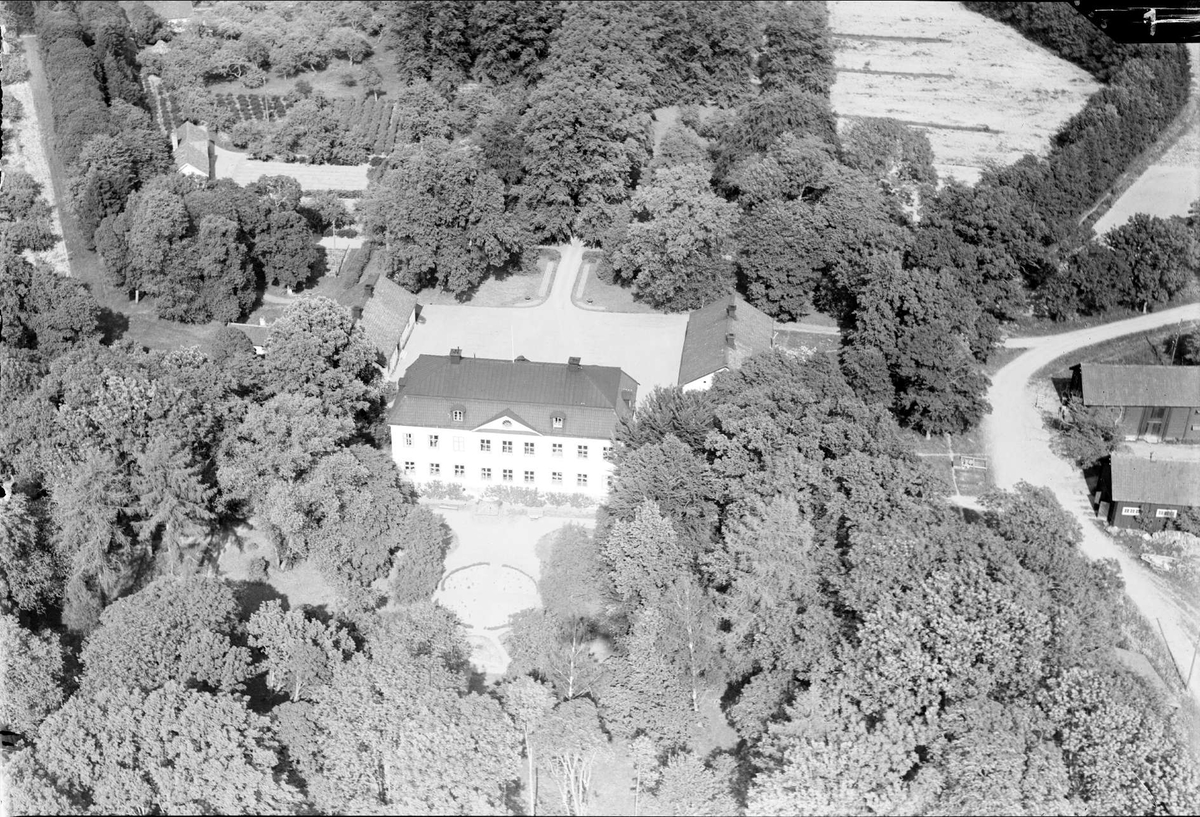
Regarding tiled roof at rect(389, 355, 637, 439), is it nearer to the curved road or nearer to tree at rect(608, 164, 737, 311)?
tree at rect(608, 164, 737, 311)

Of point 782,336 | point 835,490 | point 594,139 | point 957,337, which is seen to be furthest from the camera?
point 594,139

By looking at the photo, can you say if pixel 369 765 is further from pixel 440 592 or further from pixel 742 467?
pixel 742 467

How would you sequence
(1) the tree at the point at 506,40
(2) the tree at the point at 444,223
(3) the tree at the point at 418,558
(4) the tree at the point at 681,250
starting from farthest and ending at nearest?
1. (1) the tree at the point at 506,40
2. (2) the tree at the point at 444,223
3. (4) the tree at the point at 681,250
4. (3) the tree at the point at 418,558

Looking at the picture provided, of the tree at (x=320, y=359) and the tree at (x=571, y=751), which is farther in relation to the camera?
the tree at (x=320, y=359)

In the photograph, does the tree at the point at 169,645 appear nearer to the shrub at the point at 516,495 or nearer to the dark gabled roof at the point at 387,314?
the shrub at the point at 516,495

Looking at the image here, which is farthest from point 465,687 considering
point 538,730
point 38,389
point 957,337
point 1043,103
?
point 1043,103

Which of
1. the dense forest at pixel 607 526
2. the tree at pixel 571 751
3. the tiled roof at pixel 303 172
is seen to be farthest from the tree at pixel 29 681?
the tiled roof at pixel 303 172
